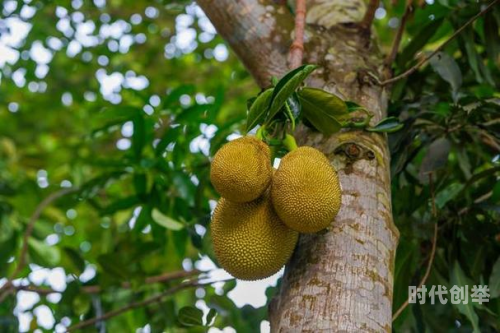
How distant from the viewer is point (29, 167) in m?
3.48

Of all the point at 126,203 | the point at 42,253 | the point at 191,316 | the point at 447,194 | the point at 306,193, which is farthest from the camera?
the point at 42,253

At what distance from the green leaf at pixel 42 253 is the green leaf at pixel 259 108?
1276 mm

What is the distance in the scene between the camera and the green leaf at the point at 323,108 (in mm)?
1138

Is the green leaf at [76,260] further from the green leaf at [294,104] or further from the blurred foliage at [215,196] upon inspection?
the green leaf at [294,104]

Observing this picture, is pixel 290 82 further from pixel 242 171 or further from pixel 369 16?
pixel 369 16

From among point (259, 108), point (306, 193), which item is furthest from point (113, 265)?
point (306, 193)

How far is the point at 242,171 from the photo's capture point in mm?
995

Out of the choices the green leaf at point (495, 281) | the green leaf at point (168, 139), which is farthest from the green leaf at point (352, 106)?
the green leaf at point (168, 139)

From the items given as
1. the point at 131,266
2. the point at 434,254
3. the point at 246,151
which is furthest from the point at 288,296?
the point at 131,266

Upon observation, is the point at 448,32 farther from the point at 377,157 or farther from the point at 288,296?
the point at 288,296

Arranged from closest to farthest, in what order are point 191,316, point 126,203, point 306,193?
1. point 306,193
2. point 191,316
3. point 126,203

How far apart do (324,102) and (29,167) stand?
262 cm

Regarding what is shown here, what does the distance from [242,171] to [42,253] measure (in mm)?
1452

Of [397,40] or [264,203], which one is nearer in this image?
[264,203]
